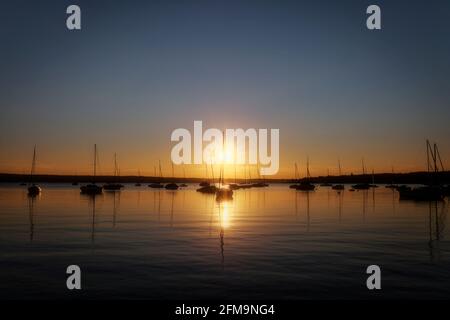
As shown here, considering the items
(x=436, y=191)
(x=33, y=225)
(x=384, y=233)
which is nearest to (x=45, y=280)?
(x=33, y=225)

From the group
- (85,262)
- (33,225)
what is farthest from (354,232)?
(33,225)

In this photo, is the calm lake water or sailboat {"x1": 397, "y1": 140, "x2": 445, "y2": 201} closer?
the calm lake water

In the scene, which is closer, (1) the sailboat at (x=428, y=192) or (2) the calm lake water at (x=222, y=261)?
(2) the calm lake water at (x=222, y=261)

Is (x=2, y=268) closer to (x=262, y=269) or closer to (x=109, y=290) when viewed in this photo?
(x=109, y=290)

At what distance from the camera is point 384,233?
118 ft

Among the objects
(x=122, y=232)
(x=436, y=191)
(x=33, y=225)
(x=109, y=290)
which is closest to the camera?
(x=109, y=290)

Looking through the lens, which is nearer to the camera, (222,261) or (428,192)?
(222,261)

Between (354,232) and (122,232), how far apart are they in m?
20.0

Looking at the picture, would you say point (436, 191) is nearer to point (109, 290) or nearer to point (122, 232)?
point (122, 232)

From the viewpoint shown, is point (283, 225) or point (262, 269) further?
point (283, 225)

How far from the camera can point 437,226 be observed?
41.3m

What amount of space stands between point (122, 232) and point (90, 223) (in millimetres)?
8361
